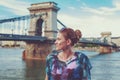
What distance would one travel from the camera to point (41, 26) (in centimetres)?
6562

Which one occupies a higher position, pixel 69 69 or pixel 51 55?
pixel 51 55

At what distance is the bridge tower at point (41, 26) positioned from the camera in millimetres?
57281

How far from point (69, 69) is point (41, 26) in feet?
203

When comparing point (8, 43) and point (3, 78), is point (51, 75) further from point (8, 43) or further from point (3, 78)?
point (8, 43)

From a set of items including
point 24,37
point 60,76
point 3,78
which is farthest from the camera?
point 24,37

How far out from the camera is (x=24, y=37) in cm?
4903

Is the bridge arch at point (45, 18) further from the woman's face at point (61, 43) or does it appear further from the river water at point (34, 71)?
the woman's face at point (61, 43)

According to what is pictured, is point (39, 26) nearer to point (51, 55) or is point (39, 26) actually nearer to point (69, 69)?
point (51, 55)

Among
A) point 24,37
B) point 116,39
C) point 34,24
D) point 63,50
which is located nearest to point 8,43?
point 116,39

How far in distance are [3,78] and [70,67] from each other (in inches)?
941

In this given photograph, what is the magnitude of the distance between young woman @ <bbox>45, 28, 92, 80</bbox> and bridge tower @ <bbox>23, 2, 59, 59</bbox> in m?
52.0

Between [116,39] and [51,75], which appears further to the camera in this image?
[116,39]

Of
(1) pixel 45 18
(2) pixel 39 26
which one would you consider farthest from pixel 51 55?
(2) pixel 39 26

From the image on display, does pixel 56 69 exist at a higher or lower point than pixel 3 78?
higher
